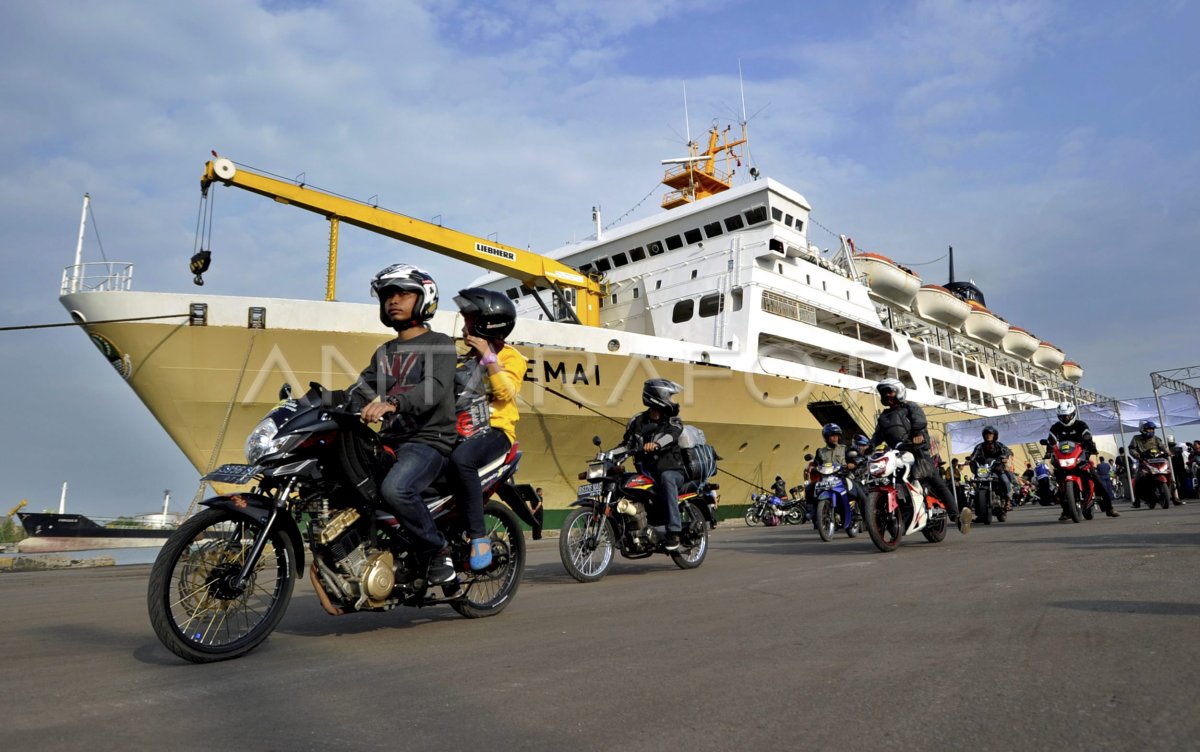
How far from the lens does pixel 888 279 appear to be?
25.9m

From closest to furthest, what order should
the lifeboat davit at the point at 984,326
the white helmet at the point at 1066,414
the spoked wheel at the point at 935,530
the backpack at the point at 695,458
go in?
the backpack at the point at 695,458 < the spoked wheel at the point at 935,530 < the white helmet at the point at 1066,414 < the lifeboat davit at the point at 984,326

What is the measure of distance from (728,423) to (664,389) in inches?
437

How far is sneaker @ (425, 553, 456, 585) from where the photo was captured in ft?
10.9

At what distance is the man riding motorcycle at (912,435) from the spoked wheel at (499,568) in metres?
4.19

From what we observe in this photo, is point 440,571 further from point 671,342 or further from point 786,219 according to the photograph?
point 786,219

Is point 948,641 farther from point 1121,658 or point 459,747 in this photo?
point 459,747

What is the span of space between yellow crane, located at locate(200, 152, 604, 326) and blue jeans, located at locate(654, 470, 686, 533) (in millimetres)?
9475

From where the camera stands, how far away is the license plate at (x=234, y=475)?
9.19 feet

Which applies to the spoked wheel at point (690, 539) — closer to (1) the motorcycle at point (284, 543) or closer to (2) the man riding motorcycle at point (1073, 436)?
(1) the motorcycle at point (284, 543)

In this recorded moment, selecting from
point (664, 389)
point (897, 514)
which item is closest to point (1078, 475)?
point (897, 514)

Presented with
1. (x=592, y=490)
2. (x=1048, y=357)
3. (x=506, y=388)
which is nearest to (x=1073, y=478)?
(x=592, y=490)

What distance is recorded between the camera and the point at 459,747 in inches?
65.1

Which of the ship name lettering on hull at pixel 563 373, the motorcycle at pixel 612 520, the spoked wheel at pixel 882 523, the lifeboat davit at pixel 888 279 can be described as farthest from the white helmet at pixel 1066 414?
the lifeboat davit at pixel 888 279

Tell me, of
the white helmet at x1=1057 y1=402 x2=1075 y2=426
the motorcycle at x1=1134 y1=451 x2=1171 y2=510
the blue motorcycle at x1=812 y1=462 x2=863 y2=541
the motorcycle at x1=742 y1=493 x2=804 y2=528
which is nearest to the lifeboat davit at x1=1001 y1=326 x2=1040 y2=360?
the motorcycle at x1=742 y1=493 x2=804 y2=528
